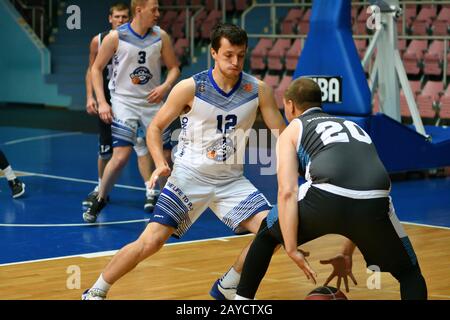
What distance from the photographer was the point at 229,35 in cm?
654

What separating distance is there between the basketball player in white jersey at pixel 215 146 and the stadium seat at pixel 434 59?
34.1ft

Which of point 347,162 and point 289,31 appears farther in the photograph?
point 289,31

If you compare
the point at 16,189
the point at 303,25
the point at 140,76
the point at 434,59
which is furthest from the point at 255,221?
the point at 303,25

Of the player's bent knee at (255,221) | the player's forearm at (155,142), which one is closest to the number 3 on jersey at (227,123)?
the player's forearm at (155,142)

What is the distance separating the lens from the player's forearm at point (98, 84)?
10062 millimetres

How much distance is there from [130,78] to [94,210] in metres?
1.30

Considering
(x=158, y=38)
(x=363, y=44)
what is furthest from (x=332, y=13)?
(x=363, y=44)

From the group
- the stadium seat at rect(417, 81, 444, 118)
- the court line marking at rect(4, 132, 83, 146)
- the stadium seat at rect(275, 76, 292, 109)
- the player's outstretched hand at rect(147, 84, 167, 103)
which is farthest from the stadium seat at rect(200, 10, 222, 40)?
the player's outstretched hand at rect(147, 84, 167, 103)

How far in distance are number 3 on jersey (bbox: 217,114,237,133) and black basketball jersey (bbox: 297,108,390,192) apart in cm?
88

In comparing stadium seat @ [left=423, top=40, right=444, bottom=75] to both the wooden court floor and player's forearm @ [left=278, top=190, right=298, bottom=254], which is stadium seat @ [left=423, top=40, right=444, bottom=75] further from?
player's forearm @ [left=278, top=190, right=298, bottom=254]

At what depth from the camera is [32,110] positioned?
23.0 m

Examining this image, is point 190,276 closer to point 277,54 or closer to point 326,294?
point 326,294
